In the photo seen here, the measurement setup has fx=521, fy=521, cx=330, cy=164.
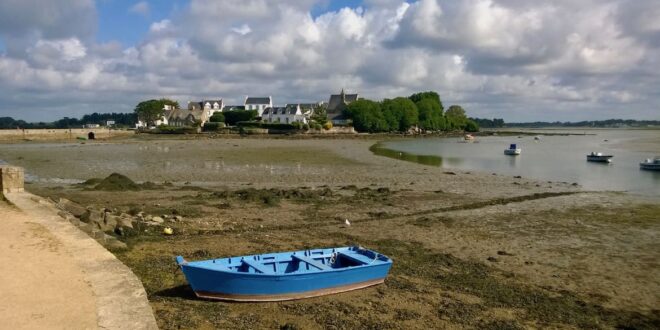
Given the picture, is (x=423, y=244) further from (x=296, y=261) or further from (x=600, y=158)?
(x=600, y=158)

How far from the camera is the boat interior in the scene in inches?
368

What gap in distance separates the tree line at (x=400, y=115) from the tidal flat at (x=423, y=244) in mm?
95287

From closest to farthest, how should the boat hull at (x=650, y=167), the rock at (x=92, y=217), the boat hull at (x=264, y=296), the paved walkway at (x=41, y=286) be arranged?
the paved walkway at (x=41, y=286)
the boat hull at (x=264, y=296)
the rock at (x=92, y=217)
the boat hull at (x=650, y=167)

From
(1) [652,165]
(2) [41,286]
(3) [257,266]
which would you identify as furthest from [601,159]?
(2) [41,286]

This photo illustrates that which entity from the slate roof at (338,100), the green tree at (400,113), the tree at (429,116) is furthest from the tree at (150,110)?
the tree at (429,116)

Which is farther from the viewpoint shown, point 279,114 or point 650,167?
point 279,114

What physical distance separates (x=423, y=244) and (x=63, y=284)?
9.02 metres

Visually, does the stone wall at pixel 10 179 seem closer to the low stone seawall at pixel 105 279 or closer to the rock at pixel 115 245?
the low stone seawall at pixel 105 279

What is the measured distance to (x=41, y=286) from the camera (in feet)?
26.5

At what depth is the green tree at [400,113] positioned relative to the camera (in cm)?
13271

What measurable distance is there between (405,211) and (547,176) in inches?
752

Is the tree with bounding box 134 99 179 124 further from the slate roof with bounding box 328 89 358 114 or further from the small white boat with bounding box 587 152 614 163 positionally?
the small white boat with bounding box 587 152 614 163

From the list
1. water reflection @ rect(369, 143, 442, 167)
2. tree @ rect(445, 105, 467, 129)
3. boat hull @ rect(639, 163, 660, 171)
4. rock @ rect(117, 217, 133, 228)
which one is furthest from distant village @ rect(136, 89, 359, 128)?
rock @ rect(117, 217, 133, 228)

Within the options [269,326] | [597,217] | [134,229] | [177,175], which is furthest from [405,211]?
[177,175]
